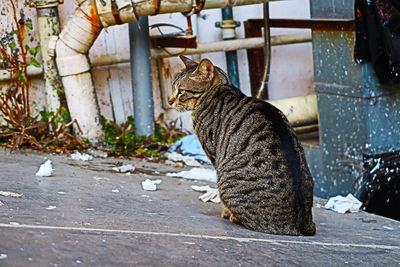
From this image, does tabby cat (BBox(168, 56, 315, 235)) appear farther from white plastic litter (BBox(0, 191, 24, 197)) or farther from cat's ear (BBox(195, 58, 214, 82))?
white plastic litter (BBox(0, 191, 24, 197))

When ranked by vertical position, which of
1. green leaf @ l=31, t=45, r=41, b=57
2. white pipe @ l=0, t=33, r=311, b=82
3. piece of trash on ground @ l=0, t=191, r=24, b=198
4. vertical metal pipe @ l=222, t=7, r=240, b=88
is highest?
green leaf @ l=31, t=45, r=41, b=57

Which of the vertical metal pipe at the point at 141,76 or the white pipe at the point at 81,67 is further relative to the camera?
the vertical metal pipe at the point at 141,76

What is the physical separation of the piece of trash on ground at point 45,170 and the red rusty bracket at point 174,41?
1.77m

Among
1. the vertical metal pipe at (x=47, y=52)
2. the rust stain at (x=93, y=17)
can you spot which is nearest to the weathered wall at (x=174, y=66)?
the vertical metal pipe at (x=47, y=52)

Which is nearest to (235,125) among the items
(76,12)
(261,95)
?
(76,12)

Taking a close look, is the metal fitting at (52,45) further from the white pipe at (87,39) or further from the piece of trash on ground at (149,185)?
the piece of trash on ground at (149,185)

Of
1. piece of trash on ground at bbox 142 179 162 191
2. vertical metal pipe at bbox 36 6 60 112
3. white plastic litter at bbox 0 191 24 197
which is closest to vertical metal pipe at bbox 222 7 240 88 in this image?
vertical metal pipe at bbox 36 6 60 112

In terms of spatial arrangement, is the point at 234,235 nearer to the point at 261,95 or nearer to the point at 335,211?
the point at 335,211

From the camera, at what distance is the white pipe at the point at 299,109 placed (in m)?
6.91

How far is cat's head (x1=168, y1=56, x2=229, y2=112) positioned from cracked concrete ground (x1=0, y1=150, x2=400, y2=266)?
0.64m

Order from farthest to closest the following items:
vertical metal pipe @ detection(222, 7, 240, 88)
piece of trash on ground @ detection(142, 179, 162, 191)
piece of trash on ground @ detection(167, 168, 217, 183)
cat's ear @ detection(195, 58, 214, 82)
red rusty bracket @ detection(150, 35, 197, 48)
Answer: vertical metal pipe @ detection(222, 7, 240, 88) < red rusty bracket @ detection(150, 35, 197, 48) < piece of trash on ground @ detection(167, 168, 217, 183) < piece of trash on ground @ detection(142, 179, 162, 191) < cat's ear @ detection(195, 58, 214, 82)

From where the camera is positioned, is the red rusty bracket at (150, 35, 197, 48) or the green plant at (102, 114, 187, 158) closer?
the red rusty bracket at (150, 35, 197, 48)

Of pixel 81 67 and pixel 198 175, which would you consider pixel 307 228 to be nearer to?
pixel 198 175

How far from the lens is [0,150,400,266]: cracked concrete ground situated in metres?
3.22
